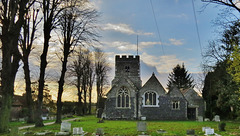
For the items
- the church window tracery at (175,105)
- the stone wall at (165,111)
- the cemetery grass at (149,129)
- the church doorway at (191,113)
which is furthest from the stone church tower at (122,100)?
the cemetery grass at (149,129)

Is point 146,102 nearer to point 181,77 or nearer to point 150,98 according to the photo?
point 150,98

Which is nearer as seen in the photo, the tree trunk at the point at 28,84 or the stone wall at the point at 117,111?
the tree trunk at the point at 28,84

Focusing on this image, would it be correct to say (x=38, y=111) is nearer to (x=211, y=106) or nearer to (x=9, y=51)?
(x=9, y=51)

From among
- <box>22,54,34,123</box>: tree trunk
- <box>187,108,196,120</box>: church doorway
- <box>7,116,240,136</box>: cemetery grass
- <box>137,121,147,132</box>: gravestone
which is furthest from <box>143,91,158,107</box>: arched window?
<box>137,121,147,132</box>: gravestone

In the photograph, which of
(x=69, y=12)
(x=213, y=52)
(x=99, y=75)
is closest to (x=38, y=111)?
(x=69, y=12)

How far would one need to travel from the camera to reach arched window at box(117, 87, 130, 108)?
3644cm

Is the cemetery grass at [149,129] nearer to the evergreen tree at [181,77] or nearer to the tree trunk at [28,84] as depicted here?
the tree trunk at [28,84]

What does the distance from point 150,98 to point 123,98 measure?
4.14 meters

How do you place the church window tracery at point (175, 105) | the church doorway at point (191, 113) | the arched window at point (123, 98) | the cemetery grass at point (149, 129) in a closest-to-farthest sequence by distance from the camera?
the cemetery grass at point (149, 129) < the church window tracery at point (175, 105) < the arched window at point (123, 98) < the church doorway at point (191, 113)

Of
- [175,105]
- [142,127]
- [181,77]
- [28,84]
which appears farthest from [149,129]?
[181,77]

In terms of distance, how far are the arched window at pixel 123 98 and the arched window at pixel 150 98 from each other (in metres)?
2.60

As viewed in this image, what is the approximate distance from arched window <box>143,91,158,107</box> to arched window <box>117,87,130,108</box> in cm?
260

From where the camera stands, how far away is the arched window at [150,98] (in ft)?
120

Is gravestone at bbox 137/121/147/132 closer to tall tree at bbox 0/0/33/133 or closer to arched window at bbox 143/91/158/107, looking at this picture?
tall tree at bbox 0/0/33/133
